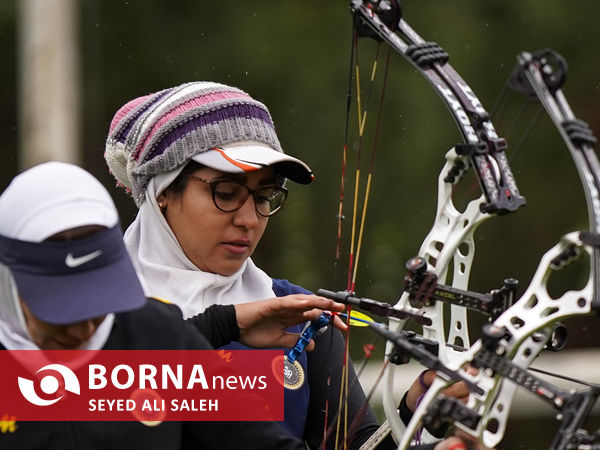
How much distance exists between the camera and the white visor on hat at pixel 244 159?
10.7 ft

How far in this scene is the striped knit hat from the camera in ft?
10.9

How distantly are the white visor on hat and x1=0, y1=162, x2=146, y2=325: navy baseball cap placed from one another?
2.47ft

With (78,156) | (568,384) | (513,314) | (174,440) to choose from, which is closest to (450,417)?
(513,314)

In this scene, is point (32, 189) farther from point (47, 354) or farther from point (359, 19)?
point (359, 19)

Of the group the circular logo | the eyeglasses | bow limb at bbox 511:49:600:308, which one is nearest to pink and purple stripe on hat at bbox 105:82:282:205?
the eyeglasses

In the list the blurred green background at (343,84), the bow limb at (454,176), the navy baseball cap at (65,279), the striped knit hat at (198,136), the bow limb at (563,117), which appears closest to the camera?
the navy baseball cap at (65,279)

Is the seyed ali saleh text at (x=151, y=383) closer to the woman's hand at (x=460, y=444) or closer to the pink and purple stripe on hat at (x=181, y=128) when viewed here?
the woman's hand at (x=460, y=444)

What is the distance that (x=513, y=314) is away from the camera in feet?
8.92

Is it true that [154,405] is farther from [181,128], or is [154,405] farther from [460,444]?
[181,128]

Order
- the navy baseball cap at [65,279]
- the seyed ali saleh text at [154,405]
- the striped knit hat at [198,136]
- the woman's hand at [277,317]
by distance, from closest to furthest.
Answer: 1. the navy baseball cap at [65,279]
2. the seyed ali saleh text at [154,405]
3. the woman's hand at [277,317]
4. the striped knit hat at [198,136]

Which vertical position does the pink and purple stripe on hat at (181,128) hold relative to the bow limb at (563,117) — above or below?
below

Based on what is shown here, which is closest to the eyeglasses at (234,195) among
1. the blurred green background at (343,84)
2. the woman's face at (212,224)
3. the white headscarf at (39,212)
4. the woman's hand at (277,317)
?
the woman's face at (212,224)

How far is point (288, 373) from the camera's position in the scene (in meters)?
3.42

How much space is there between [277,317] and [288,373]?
24cm
